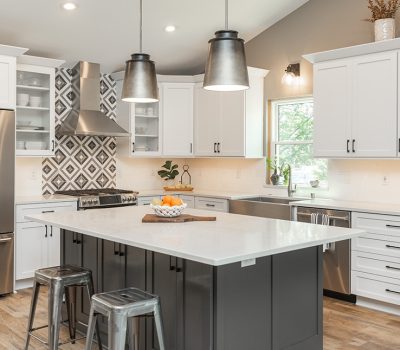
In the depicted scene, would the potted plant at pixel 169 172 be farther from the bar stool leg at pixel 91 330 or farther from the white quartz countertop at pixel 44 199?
the bar stool leg at pixel 91 330

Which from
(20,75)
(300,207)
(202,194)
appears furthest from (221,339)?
(20,75)

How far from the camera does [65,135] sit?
5.94 metres

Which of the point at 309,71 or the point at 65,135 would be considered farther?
the point at 65,135

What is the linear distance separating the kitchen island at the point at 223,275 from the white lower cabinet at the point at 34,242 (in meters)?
1.56

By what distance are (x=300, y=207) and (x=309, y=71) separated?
1635mm

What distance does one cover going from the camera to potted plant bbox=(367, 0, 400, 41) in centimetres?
451

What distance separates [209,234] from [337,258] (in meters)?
2.15

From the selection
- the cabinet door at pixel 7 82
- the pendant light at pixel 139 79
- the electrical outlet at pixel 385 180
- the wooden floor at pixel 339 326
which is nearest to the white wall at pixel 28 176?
the cabinet door at pixel 7 82

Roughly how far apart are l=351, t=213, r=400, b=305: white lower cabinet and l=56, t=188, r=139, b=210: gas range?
2.63m

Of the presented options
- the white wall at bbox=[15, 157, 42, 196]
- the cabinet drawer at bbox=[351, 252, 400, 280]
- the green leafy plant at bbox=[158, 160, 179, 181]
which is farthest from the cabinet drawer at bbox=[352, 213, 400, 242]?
the white wall at bbox=[15, 157, 42, 196]

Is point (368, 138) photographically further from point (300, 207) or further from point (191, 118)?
point (191, 118)

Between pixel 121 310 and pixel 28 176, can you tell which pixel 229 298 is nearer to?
pixel 121 310

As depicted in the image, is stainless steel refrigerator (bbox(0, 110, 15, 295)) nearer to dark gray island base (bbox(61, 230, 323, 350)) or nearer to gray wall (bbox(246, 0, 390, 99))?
dark gray island base (bbox(61, 230, 323, 350))

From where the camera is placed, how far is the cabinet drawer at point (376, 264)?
4209 millimetres
